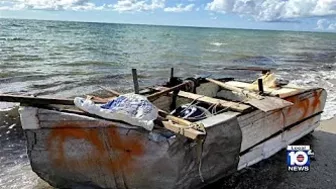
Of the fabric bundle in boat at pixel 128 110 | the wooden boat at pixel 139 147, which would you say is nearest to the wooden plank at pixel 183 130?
the wooden boat at pixel 139 147

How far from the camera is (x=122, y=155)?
4332 millimetres

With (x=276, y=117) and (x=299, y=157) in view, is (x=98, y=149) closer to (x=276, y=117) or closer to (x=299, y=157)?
(x=276, y=117)

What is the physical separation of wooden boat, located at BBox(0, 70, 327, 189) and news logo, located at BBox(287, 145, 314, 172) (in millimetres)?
645

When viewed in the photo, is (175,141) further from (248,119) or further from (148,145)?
(248,119)

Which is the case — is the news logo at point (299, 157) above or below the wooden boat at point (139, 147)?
below

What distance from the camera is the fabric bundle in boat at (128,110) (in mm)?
4113

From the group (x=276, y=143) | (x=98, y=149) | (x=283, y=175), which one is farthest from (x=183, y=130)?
(x=276, y=143)

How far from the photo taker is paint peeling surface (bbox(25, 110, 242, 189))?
4.14 metres

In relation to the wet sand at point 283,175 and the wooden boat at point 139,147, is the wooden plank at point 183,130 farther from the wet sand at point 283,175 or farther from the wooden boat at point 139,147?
the wet sand at point 283,175

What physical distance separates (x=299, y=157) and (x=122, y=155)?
3202 millimetres

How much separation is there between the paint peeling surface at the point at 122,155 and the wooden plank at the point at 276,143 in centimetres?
48

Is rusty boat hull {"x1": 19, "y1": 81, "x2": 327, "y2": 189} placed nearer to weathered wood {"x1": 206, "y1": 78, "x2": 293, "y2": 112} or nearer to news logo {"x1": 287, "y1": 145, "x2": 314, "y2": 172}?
weathered wood {"x1": 206, "y1": 78, "x2": 293, "y2": 112}

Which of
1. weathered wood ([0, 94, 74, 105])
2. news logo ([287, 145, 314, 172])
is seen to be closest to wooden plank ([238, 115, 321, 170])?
news logo ([287, 145, 314, 172])

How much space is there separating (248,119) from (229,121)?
54cm
